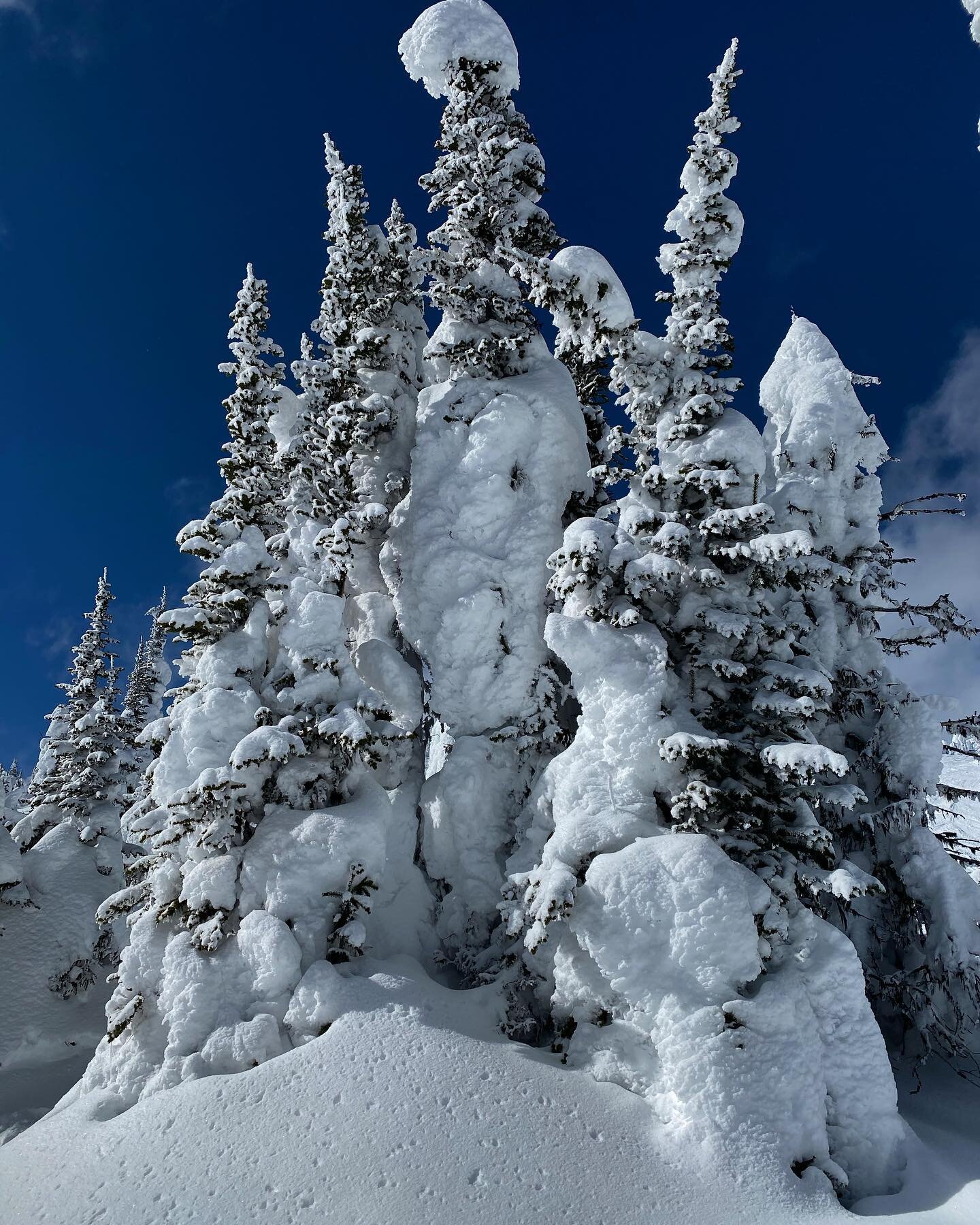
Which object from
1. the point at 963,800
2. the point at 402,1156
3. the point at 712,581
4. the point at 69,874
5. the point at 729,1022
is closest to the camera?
the point at 402,1156

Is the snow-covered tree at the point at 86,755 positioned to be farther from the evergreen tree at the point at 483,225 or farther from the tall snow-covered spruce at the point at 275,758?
the evergreen tree at the point at 483,225

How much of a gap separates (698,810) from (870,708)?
6.80 meters

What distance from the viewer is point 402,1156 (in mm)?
8445

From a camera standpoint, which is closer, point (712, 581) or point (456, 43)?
point (712, 581)

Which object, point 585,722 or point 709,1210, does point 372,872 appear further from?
point 709,1210

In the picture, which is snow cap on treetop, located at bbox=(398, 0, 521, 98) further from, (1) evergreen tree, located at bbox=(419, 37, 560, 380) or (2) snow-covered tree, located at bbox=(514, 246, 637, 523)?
(2) snow-covered tree, located at bbox=(514, 246, 637, 523)

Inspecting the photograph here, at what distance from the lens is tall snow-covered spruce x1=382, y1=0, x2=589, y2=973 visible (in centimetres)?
1491

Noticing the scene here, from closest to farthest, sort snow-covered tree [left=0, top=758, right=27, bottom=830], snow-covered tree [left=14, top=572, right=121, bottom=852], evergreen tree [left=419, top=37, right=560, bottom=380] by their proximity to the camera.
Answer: evergreen tree [left=419, top=37, right=560, bottom=380] < snow-covered tree [left=14, top=572, right=121, bottom=852] < snow-covered tree [left=0, top=758, right=27, bottom=830]

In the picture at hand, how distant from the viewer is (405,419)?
737 inches

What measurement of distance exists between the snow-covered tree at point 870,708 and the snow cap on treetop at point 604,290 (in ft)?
15.3

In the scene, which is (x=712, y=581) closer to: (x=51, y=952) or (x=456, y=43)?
(x=456, y=43)

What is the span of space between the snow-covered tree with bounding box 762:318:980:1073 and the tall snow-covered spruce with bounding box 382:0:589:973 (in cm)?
533

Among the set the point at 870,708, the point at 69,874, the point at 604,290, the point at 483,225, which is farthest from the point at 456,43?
the point at 69,874

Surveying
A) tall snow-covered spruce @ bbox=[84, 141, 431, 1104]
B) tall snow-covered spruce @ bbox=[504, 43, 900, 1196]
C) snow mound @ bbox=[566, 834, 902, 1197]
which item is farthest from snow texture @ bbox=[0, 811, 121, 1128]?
snow mound @ bbox=[566, 834, 902, 1197]
